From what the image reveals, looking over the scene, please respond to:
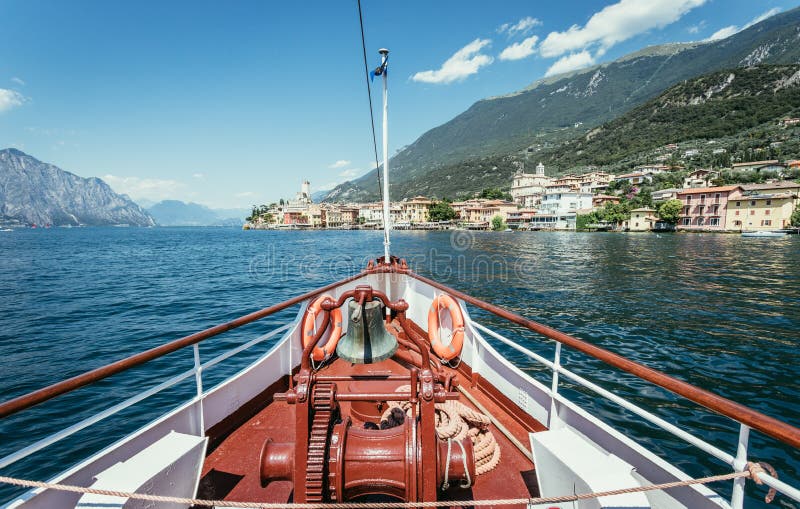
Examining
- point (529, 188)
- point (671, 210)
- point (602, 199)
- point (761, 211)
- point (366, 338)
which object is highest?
point (529, 188)

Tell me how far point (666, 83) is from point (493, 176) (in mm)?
129989

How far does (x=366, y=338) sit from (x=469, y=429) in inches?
58.9

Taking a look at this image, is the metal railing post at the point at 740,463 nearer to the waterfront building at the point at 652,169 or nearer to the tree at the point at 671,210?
the tree at the point at 671,210

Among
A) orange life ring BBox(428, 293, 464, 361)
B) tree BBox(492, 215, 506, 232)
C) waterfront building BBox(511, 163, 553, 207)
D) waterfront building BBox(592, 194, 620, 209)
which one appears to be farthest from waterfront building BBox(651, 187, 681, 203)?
orange life ring BBox(428, 293, 464, 361)

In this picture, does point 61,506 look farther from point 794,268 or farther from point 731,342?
point 794,268

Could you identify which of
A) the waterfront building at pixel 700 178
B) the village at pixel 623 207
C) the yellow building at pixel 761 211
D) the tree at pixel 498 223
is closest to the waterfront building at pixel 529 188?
the village at pixel 623 207

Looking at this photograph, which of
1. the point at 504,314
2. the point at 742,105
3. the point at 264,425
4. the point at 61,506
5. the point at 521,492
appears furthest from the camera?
the point at 742,105

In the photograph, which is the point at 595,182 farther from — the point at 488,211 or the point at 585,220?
the point at 488,211

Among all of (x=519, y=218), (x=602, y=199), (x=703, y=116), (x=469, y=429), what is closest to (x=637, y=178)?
(x=602, y=199)

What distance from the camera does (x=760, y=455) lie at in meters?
4.93

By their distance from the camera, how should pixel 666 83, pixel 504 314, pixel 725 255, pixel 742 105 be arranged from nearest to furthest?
pixel 504 314
pixel 725 255
pixel 742 105
pixel 666 83

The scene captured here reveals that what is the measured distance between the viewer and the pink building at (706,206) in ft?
165

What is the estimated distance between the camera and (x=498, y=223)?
78.8m

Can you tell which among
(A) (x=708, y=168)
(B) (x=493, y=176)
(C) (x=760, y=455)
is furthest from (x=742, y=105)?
(C) (x=760, y=455)
